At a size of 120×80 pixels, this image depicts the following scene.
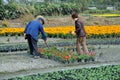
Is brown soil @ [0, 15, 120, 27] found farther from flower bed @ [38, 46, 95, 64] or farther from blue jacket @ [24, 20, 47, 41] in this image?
blue jacket @ [24, 20, 47, 41]

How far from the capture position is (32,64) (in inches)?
525

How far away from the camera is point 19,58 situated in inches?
579

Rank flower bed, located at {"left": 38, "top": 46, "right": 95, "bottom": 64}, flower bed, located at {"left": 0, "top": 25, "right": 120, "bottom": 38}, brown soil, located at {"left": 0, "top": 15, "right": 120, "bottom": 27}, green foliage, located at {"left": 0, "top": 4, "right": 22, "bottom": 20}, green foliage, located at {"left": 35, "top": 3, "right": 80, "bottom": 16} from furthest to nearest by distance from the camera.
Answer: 1. green foliage, located at {"left": 35, "top": 3, "right": 80, "bottom": 16}
2. green foliage, located at {"left": 0, "top": 4, "right": 22, "bottom": 20}
3. brown soil, located at {"left": 0, "top": 15, "right": 120, "bottom": 27}
4. flower bed, located at {"left": 0, "top": 25, "right": 120, "bottom": 38}
5. flower bed, located at {"left": 38, "top": 46, "right": 95, "bottom": 64}

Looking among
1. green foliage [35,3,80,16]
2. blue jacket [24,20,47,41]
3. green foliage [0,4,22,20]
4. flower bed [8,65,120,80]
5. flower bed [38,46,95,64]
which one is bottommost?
green foliage [35,3,80,16]

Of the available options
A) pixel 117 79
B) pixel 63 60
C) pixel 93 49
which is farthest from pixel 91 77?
pixel 93 49

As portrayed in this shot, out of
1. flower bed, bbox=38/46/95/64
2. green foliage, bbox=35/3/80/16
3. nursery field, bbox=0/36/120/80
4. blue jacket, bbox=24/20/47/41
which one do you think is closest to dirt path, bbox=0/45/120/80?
nursery field, bbox=0/36/120/80

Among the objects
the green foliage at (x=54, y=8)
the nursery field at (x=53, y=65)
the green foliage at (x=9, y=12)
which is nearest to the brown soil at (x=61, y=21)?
the green foliage at (x=9, y=12)

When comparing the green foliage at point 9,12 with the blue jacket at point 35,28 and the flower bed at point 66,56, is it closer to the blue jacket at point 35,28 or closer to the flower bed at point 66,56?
the flower bed at point 66,56

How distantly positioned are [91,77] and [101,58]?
4.91m

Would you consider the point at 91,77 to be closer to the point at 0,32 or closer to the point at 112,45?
the point at 112,45

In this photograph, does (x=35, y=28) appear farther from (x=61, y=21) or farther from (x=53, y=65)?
(x=61, y=21)

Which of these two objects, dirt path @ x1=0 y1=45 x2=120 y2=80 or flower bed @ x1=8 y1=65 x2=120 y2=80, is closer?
flower bed @ x1=8 y1=65 x2=120 y2=80

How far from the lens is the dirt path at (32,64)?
1218 centimetres

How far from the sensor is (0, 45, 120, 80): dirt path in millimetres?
12182
